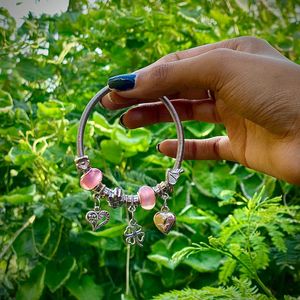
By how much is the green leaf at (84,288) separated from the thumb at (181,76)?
47 cm

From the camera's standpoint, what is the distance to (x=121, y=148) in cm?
104

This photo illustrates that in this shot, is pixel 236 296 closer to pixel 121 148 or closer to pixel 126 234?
pixel 126 234

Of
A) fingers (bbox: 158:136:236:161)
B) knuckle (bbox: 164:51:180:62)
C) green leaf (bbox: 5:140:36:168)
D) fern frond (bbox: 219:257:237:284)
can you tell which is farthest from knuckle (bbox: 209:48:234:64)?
green leaf (bbox: 5:140:36:168)

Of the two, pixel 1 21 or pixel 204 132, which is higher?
pixel 1 21

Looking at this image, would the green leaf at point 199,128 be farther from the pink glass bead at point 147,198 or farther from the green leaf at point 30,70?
the pink glass bead at point 147,198

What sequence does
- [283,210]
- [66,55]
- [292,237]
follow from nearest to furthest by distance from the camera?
[283,210]
[292,237]
[66,55]

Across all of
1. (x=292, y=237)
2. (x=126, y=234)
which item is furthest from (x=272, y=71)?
(x=292, y=237)

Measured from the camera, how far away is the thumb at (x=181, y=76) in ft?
2.11

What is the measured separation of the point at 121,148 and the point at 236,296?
36cm

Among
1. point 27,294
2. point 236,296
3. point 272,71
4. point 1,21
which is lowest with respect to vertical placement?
point 27,294

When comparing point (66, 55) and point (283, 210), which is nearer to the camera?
point (283, 210)

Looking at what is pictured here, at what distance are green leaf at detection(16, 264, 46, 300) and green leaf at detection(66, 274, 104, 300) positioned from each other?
44 mm

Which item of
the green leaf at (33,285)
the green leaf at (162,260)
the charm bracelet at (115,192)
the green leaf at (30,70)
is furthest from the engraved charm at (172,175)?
the green leaf at (30,70)

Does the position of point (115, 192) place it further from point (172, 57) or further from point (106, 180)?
point (106, 180)
